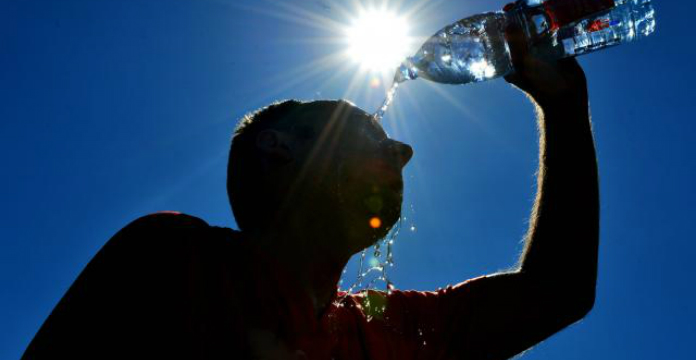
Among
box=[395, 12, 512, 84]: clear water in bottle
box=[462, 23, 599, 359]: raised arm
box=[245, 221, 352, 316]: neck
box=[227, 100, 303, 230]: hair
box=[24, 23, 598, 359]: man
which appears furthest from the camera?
box=[395, 12, 512, 84]: clear water in bottle

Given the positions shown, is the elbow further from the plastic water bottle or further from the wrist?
the plastic water bottle

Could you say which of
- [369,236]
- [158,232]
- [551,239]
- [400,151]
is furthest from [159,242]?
[551,239]

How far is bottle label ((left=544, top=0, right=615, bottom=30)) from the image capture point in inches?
123

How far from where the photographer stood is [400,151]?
293cm

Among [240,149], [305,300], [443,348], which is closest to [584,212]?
[443,348]

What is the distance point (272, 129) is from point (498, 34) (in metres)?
2.09

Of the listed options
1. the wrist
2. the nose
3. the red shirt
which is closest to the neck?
the red shirt

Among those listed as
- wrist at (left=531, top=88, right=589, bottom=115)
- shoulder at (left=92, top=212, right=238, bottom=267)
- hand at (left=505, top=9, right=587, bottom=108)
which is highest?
hand at (left=505, top=9, right=587, bottom=108)

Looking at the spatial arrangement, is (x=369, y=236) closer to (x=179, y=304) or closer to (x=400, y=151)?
(x=400, y=151)

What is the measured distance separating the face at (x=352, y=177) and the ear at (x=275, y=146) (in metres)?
0.03

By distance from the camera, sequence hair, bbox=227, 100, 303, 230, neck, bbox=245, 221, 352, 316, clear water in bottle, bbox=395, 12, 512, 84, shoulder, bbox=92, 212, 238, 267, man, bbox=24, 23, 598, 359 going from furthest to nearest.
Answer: clear water in bottle, bbox=395, 12, 512, 84 < hair, bbox=227, 100, 303, 230 < neck, bbox=245, 221, 352, 316 < man, bbox=24, 23, 598, 359 < shoulder, bbox=92, 212, 238, 267

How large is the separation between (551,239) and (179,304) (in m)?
2.06

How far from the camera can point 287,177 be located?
2.87 m

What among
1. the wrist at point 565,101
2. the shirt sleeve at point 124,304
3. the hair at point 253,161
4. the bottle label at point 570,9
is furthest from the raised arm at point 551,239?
the shirt sleeve at point 124,304
